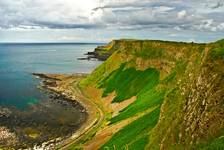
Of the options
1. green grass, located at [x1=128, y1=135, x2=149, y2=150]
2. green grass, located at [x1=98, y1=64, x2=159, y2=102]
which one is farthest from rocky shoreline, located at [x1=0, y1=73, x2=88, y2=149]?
green grass, located at [x1=128, y1=135, x2=149, y2=150]

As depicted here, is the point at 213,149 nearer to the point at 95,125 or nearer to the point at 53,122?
the point at 95,125

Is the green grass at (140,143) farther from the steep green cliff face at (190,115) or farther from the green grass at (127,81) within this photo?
the green grass at (127,81)

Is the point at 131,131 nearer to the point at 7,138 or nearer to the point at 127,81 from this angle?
the point at 7,138

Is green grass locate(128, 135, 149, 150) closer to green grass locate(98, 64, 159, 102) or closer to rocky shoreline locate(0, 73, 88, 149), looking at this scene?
rocky shoreline locate(0, 73, 88, 149)

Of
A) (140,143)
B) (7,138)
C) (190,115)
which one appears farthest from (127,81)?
(190,115)

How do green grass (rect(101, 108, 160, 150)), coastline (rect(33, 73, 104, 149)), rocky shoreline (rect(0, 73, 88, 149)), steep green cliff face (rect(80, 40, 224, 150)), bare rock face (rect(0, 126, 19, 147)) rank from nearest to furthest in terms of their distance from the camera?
1. steep green cliff face (rect(80, 40, 224, 150))
2. green grass (rect(101, 108, 160, 150))
3. bare rock face (rect(0, 126, 19, 147))
4. rocky shoreline (rect(0, 73, 88, 149))
5. coastline (rect(33, 73, 104, 149))

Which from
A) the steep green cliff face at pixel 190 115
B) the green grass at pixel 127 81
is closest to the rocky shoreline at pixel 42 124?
the green grass at pixel 127 81
